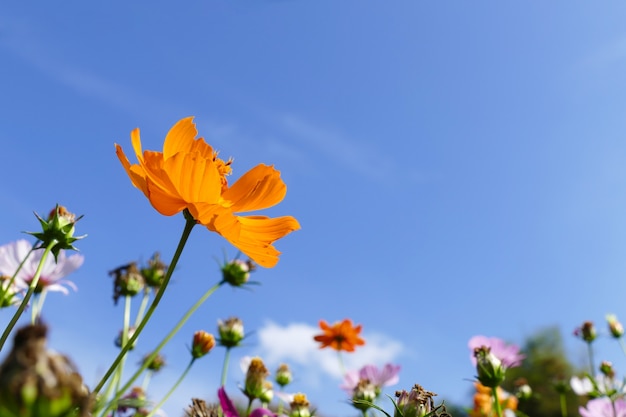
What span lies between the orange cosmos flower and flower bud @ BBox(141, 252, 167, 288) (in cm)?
125

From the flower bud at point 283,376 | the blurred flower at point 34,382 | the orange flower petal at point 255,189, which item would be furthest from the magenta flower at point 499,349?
the flower bud at point 283,376

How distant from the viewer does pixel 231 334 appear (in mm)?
2049

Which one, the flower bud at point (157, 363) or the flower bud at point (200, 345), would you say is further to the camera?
the flower bud at point (157, 363)

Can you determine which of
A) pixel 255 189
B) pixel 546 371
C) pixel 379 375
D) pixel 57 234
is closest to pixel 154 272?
pixel 379 375

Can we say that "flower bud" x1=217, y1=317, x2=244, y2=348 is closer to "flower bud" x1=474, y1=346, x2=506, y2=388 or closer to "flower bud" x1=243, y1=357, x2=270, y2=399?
"flower bud" x1=243, y1=357, x2=270, y2=399

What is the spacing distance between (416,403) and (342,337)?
2.43 meters

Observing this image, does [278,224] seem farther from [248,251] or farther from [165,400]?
[165,400]

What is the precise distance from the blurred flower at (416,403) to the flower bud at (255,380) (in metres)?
0.96

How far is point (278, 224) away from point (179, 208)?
18cm

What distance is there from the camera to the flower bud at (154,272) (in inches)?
85.4

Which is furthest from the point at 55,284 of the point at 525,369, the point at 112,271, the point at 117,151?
the point at 525,369

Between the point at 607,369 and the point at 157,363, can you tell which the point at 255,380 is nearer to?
the point at 157,363

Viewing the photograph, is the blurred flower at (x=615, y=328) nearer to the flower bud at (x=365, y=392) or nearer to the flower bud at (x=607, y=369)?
the flower bud at (x=607, y=369)

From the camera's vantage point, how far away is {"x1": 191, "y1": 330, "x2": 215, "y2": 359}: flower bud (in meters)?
1.78
